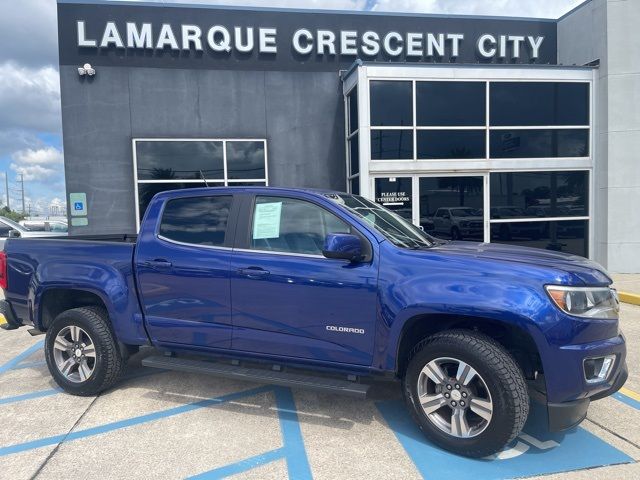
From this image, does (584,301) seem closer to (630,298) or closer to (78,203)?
(630,298)

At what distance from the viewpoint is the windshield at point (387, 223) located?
370cm

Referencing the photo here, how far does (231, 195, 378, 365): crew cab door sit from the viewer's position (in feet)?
11.3

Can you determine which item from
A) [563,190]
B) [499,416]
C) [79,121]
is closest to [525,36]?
[563,190]

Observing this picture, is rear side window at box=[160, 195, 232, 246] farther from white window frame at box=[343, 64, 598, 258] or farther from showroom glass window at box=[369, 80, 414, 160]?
showroom glass window at box=[369, 80, 414, 160]

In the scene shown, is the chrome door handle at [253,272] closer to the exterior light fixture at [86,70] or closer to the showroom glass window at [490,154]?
the showroom glass window at [490,154]

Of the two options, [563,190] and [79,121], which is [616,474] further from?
[79,121]

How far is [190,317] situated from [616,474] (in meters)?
3.17

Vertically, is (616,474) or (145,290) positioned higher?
(145,290)

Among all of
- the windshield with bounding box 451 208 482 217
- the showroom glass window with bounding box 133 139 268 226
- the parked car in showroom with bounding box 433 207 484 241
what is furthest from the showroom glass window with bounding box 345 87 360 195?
the windshield with bounding box 451 208 482 217

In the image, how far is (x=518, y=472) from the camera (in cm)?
304

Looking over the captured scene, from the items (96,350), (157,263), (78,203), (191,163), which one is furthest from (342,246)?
(78,203)

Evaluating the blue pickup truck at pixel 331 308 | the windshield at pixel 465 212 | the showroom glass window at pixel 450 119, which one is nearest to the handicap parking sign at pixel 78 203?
the blue pickup truck at pixel 331 308

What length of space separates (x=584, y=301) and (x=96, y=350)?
387cm

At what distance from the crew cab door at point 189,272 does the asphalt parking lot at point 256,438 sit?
0.64 m
